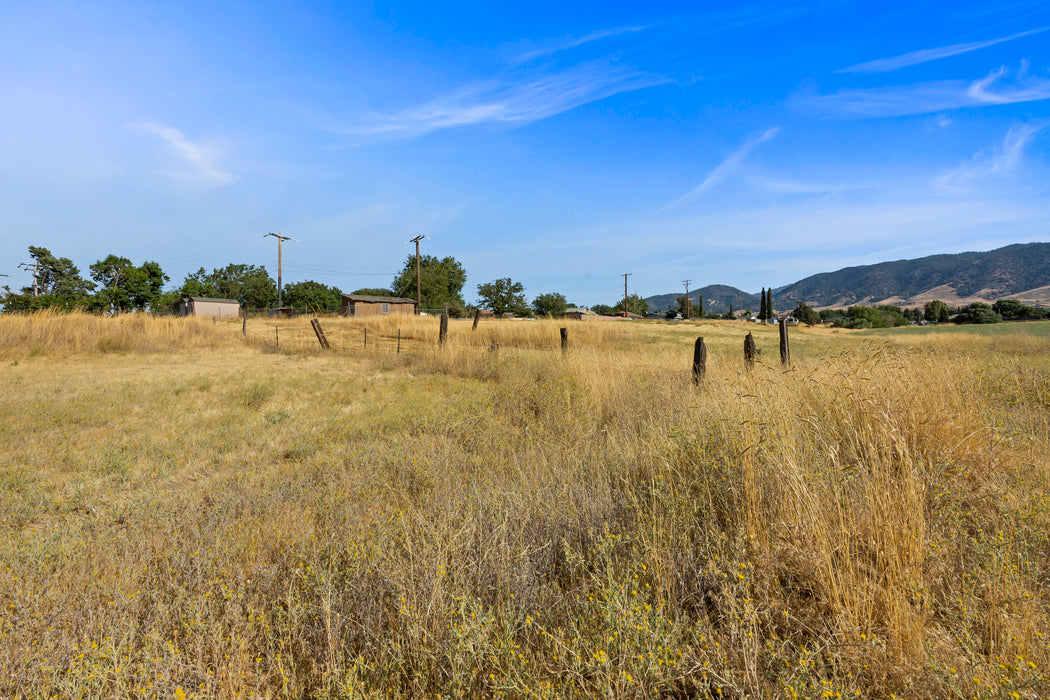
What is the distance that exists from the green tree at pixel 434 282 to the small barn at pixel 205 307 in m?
25.0

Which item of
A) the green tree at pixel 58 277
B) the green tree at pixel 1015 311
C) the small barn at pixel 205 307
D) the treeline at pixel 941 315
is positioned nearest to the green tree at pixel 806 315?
the treeline at pixel 941 315

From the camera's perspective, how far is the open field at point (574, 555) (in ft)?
6.42

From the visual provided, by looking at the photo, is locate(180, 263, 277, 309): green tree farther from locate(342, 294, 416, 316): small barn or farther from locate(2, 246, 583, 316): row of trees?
locate(342, 294, 416, 316): small barn

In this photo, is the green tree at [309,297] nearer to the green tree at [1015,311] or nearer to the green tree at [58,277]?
the green tree at [58,277]

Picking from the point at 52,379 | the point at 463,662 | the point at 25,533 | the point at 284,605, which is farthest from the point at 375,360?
the point at 463,662

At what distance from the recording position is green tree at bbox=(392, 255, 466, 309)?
70.9 metres

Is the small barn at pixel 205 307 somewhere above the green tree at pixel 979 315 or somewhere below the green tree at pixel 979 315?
above

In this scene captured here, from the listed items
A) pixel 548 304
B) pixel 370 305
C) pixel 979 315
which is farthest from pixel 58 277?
pixel 979 315

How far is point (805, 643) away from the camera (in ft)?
6.59

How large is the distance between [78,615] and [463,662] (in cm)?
221

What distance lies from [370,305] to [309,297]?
21.9m

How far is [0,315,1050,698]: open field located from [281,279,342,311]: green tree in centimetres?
6731

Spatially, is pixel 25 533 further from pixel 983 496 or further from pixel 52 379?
pixel 52 379

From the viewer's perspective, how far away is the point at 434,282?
72.4 m
